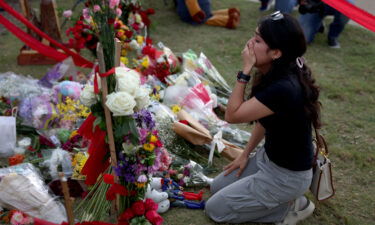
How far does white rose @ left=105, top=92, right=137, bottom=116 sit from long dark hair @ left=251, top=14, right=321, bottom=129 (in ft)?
2.74

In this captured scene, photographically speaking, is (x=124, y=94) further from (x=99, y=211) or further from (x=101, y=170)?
(x=99, y=211)

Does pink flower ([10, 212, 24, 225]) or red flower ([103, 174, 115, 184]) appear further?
pink flower ([10, 212, 24, 225])

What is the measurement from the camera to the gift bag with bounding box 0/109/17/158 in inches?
126

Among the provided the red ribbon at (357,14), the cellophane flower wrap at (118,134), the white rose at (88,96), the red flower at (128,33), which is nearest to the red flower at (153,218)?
the cellophane flower wrap at (118,134)

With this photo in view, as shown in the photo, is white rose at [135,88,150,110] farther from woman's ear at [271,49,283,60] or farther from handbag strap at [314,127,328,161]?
handbag strap at [314,127,328,161]

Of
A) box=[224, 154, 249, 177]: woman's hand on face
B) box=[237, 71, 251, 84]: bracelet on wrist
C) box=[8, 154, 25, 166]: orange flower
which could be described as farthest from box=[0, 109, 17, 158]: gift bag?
box=[237, 71, 251, 84]: bracelet on wrist

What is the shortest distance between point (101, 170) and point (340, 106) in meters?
2.89

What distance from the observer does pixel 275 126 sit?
245cm

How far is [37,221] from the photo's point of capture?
6.79 ft

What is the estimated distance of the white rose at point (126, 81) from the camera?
2082 millimetres

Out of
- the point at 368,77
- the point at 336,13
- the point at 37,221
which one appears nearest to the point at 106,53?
the point at 37,221

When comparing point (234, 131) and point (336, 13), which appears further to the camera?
point (336, 13)

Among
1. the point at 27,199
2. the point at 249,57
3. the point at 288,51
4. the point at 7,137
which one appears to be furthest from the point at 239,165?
the point at 7,137

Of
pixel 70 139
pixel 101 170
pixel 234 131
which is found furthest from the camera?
pixel 234 131
